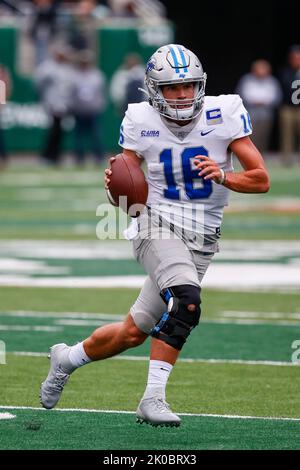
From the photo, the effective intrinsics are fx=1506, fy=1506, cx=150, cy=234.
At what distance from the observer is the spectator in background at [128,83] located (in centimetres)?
2641

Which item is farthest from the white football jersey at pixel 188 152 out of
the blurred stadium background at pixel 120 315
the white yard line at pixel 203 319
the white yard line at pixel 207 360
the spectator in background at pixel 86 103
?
the spectator in background at pixel 86 103

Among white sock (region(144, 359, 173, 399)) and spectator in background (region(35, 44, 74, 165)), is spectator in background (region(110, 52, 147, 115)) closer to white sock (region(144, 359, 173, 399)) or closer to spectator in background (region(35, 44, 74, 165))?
spectator in background (region(35, 44, 74, 165))

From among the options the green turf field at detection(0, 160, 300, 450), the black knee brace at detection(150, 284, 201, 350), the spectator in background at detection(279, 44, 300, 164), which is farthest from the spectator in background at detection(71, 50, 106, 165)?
the black knee brace at detection(150, 284, 201, 350)

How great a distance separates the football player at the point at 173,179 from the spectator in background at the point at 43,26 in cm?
2079

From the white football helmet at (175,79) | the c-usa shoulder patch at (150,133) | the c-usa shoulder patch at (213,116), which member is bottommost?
the c-usa shoulder patch at (150,133)

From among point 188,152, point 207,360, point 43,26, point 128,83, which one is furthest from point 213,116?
point 43,26

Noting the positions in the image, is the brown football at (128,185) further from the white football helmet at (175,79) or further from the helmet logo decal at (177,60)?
the helmet logo decal at (177,60)

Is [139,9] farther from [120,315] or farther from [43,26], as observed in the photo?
[120,315]

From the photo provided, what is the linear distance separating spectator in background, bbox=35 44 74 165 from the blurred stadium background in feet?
3.17

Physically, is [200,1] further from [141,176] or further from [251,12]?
[141,176]

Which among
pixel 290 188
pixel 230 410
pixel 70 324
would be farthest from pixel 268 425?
pixel 290 188

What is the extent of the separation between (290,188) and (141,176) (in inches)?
618

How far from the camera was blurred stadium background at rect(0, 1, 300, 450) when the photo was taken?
6.78 metres

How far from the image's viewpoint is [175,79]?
705 centimetres
